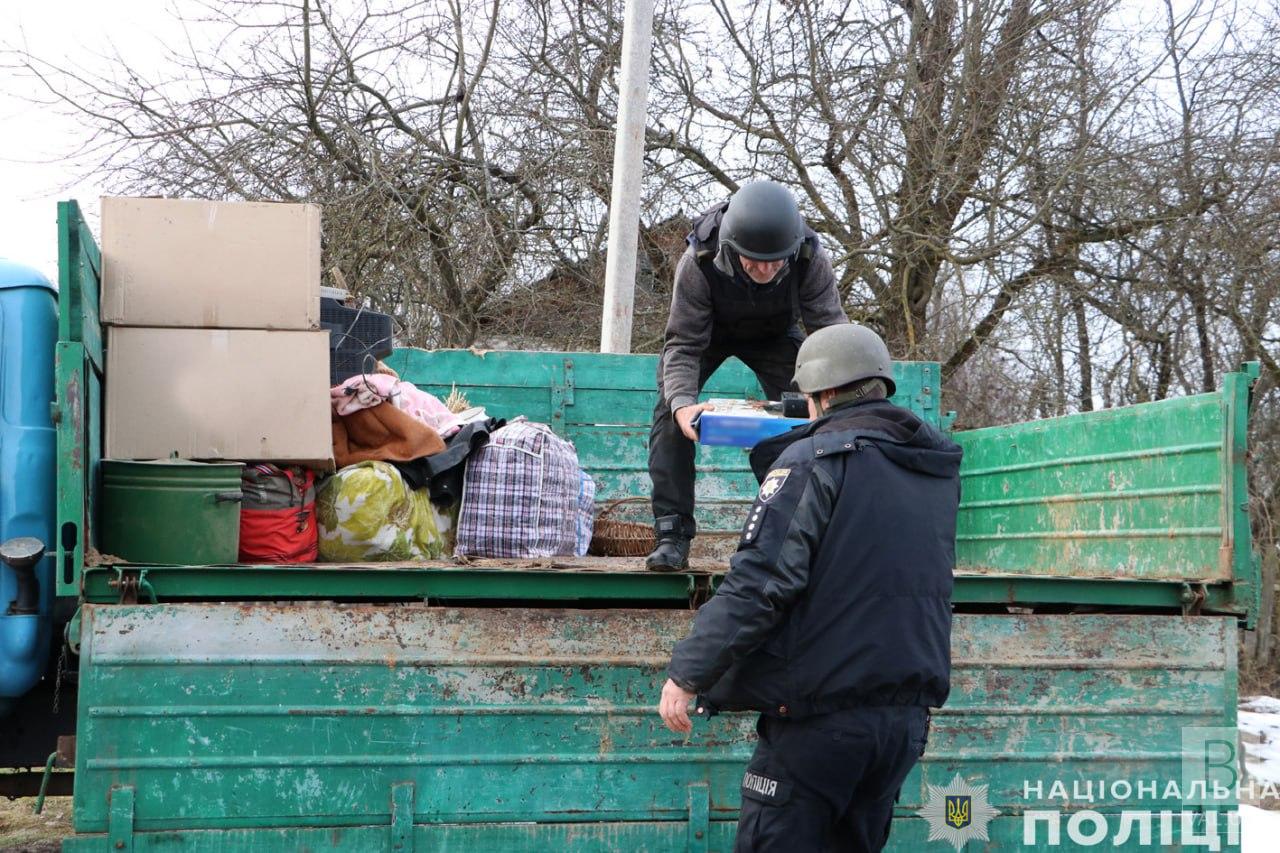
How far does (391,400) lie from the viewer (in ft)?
14.5

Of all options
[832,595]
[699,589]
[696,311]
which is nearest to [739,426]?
[699,589]

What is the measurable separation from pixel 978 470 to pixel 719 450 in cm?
127

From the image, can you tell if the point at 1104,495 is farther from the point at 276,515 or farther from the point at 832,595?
the point at 276,515

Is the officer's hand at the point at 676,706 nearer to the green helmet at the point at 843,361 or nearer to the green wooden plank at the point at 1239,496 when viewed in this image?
the green helmet at the point at 843,361

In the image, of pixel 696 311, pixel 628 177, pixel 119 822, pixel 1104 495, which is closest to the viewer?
pixel 119 822

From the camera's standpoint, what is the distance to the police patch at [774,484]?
2.69m

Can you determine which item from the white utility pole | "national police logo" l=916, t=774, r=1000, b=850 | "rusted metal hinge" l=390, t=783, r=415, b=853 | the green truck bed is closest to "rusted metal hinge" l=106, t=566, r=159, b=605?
the green truck bed

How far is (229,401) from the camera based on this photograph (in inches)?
150

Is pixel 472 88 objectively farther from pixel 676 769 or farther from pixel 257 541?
pixel 676 769

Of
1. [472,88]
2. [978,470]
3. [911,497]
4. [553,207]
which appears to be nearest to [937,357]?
[553,207]

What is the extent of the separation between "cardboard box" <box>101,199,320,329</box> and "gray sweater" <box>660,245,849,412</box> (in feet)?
4.23

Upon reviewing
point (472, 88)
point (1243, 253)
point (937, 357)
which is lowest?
point (937, 357)

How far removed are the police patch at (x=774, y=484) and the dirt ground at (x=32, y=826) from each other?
3.80 metres

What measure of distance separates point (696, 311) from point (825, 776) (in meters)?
2.09
